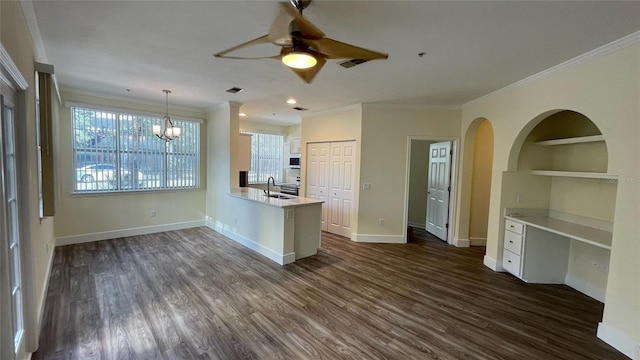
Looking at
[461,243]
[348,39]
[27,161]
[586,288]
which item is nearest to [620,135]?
[586,288]

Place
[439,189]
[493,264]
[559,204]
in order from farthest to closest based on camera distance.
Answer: [439,189]
[493,264]
[559,204]

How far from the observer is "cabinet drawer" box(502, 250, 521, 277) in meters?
3.69

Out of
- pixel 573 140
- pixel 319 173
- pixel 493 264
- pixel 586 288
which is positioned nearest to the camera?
pixel 573 140

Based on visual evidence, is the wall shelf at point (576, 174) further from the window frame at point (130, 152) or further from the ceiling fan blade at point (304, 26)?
the window frame at point (130, 152)

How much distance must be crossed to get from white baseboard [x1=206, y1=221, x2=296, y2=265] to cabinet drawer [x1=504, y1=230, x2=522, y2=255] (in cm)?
309

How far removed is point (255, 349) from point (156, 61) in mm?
3220

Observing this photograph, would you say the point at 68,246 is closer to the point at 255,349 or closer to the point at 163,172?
the point at 163,172

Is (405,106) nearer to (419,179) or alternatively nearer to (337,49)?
(419,179)

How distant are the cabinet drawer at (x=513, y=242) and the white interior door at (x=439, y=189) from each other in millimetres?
1481

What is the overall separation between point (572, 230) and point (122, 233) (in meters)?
6.99

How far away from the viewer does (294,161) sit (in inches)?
310

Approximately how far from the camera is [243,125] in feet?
24.0

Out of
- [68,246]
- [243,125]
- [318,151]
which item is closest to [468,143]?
[318,151]

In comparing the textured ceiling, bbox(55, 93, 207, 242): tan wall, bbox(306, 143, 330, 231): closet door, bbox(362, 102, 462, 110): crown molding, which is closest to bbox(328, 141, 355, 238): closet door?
bbox(306, 143, 330, 231): closet door
